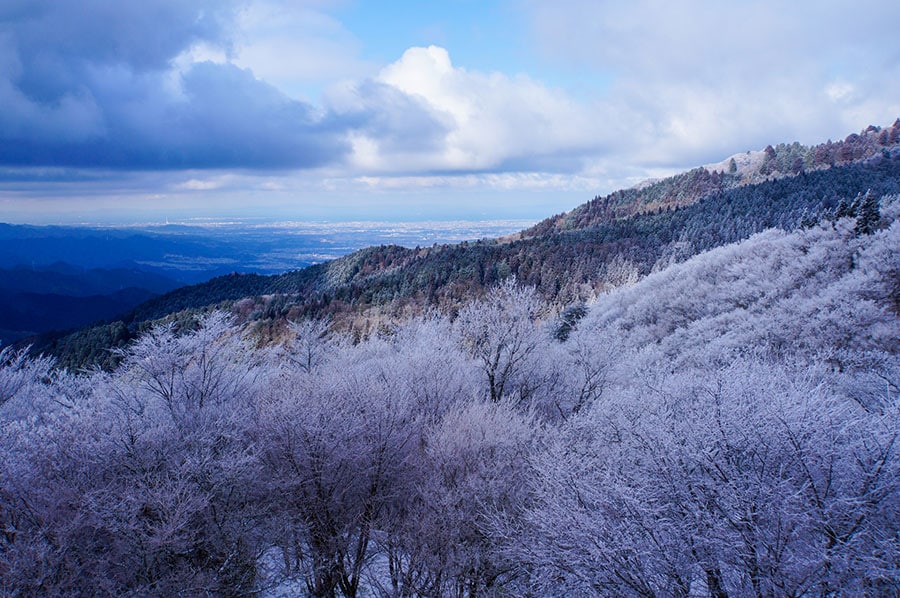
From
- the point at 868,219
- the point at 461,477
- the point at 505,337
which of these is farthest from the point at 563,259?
the point at 461,477

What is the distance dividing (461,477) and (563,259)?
101403 mm

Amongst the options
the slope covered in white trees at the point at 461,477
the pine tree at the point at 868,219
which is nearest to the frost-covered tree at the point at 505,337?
the slope covered in white trees at the point at 461,477

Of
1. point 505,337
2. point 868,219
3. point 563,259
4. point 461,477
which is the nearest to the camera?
point 461,477

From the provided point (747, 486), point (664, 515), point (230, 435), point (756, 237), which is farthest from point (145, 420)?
point (756, 237)

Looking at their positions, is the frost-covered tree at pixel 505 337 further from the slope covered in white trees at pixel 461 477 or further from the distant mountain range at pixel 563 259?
the distant mountain range at pixel 563 259

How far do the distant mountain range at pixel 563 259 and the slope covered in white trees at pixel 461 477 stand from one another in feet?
153

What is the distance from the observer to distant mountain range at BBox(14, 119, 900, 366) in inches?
3580

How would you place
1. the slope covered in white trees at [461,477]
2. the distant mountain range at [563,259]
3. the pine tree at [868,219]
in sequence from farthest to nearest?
1. the distant mountain range at [563,259]
2. the pine tree at [868,219]
3. the slope covered in white trees at [461,477]

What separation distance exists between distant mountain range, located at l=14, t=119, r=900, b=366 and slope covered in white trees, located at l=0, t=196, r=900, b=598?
46.7 m

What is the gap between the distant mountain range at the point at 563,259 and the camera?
90938 millimetres

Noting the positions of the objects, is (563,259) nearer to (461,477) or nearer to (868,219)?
(868,219)

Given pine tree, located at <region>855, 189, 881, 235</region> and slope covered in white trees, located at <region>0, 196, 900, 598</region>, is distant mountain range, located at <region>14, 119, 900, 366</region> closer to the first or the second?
pine tree, located at <region>855, 189, 881, 235</region>

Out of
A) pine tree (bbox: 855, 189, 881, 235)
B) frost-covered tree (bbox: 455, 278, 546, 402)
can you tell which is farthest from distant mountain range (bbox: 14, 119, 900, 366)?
frost-covered tree (bbox: 455, 278, 546, 402)

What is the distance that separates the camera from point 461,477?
Answer: 558 inches
